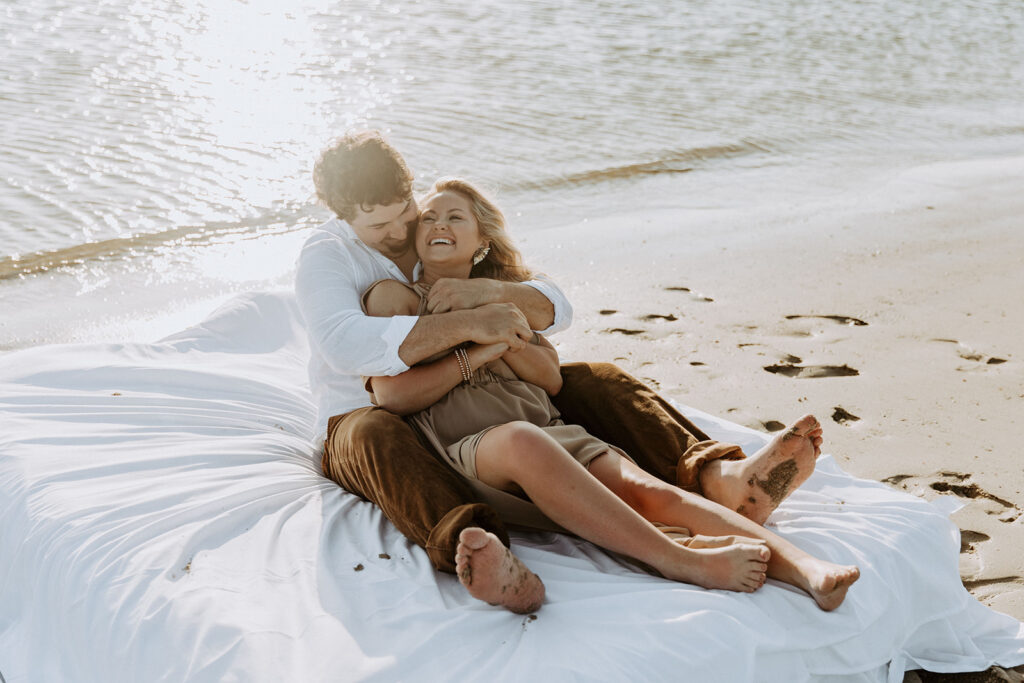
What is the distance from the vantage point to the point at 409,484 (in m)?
2.62

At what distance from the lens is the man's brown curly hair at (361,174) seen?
296 cm

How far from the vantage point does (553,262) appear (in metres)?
6.26

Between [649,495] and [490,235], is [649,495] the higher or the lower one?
the lower one

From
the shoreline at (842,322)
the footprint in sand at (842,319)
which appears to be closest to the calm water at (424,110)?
the shoreline at (842,322)

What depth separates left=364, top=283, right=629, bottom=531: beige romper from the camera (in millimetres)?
2730

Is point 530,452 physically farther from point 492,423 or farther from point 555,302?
point 555,302

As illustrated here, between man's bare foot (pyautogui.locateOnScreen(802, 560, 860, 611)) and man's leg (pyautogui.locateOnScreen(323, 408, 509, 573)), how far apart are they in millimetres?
779

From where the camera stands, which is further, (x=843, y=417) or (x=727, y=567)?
(x=843, y=417)

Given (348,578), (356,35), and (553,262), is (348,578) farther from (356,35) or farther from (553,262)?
(356,35)

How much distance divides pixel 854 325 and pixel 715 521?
2.67 metres

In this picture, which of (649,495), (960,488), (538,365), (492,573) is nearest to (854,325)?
(960,488)

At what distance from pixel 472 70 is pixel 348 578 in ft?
31.8

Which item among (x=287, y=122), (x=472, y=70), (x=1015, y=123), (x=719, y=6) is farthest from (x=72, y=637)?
(x=719, y=6)

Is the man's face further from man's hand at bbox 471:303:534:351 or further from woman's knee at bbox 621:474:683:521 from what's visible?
woman's knee at bbox 621:474:683:521
